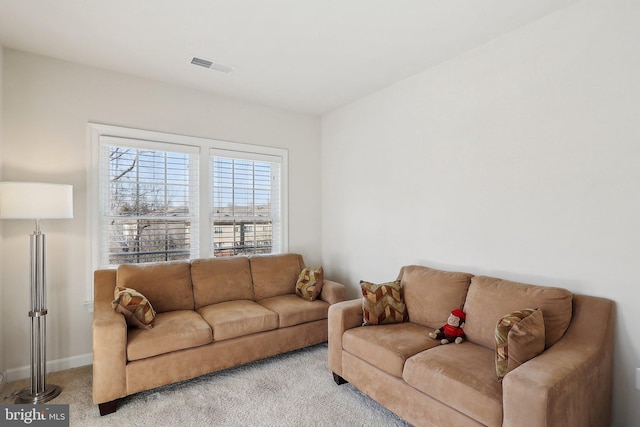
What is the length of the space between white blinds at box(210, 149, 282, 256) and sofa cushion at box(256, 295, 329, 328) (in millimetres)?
A: 906

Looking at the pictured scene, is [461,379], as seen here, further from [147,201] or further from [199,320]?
[147,201]

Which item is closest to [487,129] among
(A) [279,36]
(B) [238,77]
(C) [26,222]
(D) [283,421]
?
(A) [279,36]

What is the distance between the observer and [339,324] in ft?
8.54

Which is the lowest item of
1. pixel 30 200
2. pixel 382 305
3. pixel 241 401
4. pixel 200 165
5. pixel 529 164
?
pixel 241 401

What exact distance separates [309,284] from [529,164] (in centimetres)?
227

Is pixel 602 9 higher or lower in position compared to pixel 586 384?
higher

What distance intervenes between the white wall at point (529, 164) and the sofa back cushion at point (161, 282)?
199 cm

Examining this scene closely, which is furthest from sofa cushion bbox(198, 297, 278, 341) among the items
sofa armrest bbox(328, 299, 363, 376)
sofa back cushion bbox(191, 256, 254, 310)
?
sofa armrest bbox(328, 299, 363, 376)

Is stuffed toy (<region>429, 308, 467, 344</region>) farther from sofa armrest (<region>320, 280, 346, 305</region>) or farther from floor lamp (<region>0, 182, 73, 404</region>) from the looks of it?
floor lamp (<region>0, 182, 73, 404</region>)

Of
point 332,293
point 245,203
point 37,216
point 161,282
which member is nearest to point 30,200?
point 37,216

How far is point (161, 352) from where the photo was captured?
8.07 feet

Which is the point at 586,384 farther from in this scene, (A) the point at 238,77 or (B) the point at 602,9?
(A) the point at 238,77

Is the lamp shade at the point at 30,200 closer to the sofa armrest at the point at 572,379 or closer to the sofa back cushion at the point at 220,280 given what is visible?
the sofa back cushion at the point at 220,280

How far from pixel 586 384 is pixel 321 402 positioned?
5.32 feet
